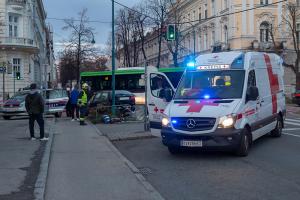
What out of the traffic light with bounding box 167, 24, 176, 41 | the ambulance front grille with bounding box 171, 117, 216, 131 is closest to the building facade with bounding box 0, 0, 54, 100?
the traffic light with bounding box 167, 24, 176, 41

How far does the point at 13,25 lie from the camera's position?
6034cm

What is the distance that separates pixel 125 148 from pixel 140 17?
5299cm

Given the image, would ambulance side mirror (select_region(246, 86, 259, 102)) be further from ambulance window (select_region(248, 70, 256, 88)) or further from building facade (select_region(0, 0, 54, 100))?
building facade (select_region(0, 0, 54, 100))

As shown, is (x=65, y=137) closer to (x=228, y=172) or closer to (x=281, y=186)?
(x=228, y=172)

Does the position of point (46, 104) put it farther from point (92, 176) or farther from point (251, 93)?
point (92, 176)

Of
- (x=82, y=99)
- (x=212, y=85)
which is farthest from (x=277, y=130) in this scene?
(x=82, y=99)

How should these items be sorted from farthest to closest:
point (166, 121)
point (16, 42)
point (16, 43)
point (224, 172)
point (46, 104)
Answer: point (16, 42) < point (16, 43) < point (46, 104) < point (166, 121) < point (224, 172)

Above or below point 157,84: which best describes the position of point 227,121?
below

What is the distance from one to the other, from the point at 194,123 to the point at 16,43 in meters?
50.5

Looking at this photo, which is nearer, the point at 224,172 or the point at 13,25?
the point at 224,172

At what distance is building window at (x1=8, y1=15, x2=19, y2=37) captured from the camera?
196 feet

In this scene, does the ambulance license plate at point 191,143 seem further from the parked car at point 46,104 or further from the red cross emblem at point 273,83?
the parked car at point 46,104

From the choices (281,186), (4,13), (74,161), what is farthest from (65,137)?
(4,13)

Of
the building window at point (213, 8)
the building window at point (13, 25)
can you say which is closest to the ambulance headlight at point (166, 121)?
the building window at point (13, 25)
